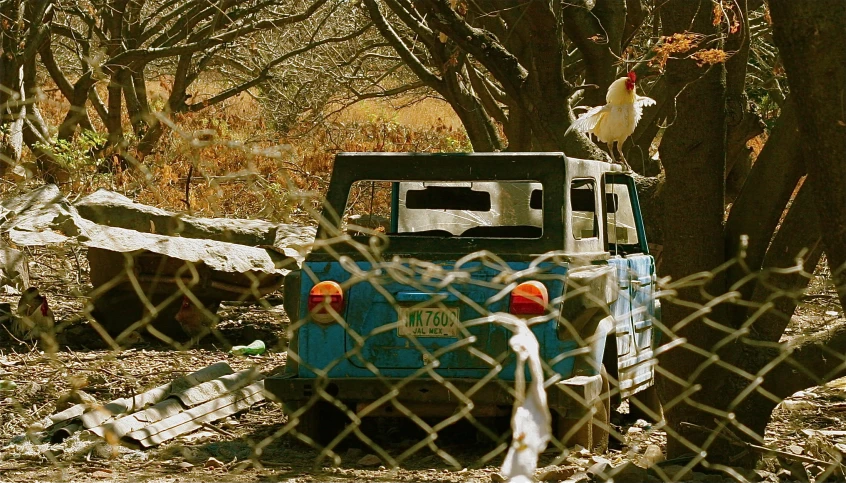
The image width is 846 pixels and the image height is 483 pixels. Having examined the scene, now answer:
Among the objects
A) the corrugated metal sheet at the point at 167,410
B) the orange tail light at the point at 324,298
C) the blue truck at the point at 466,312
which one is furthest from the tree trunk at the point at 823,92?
the corrugated metal sheet at the point at 167,410

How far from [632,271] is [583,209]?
2.24ft

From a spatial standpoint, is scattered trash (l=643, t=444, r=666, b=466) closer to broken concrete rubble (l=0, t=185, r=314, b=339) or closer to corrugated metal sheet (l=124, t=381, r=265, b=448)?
corrugated metal sheet (l=124, t=381, r=265, b=448)

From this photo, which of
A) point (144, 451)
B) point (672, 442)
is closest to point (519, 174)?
point (672, 442)

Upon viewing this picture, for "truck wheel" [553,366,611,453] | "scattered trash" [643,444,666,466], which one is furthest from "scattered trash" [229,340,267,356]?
"scattered trash" [643,444,666,466]

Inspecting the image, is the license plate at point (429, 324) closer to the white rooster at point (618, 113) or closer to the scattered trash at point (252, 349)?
the white rooster at point (618, 113)

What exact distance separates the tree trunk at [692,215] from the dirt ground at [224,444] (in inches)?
15.0

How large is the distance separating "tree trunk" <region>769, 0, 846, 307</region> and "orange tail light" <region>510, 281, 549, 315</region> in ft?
6.21

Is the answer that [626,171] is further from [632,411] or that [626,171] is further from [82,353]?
[82,353]

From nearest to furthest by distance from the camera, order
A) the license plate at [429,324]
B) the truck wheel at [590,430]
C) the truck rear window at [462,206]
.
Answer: the license plate at [429,324], the truck wheel at [590,430], the truck rear window at [462,206]

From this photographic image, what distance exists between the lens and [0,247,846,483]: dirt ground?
5.20 m

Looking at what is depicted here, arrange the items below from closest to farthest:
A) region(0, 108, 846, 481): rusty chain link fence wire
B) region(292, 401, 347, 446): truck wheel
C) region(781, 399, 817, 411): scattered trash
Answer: region(0, 108, 846, 481): rusty chain link fence wire, region(292, 401, 347, 446): truck wheel, region(781, 399, 817, 411): scattered trash

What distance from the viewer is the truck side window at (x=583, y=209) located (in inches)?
253

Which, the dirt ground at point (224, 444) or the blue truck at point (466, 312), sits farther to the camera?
the blue truck at point (466, 312)

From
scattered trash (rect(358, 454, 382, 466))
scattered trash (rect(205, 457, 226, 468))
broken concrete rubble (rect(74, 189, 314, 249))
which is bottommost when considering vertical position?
scattered trash (rect(358, 454, 382, 466))
